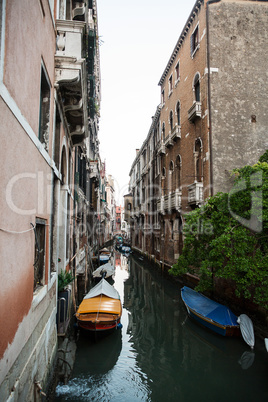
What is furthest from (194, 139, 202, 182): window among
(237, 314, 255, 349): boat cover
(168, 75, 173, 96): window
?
(237, 314, 255, 349): boat cover

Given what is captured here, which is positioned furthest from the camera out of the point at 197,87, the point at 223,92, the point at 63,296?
the point at 197,87

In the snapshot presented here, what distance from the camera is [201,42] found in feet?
44.3

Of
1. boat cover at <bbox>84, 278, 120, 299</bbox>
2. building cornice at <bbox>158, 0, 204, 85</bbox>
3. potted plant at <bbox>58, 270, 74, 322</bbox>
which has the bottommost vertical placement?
boat cover at <bbox>84, 278, 120, 299</bbox>

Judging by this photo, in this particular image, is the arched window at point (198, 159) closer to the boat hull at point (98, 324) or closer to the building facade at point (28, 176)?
the boat hull at point (98, 324)

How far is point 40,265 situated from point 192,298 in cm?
723

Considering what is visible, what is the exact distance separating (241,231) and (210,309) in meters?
3.08

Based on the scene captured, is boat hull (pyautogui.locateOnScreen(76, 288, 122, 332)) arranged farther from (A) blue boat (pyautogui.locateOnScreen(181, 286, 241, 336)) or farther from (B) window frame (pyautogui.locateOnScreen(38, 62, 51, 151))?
(B) window frame (pyautogui.locateOnScreen(38, 62, 51, 151))

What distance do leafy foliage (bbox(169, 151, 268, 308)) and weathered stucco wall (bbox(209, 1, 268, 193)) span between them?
3.59 m

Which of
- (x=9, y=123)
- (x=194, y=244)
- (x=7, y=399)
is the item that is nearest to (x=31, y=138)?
(x=9, y=123)

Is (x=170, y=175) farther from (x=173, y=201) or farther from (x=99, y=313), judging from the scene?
(x=99, y=313)

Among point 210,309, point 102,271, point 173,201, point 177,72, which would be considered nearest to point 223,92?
point 177,72

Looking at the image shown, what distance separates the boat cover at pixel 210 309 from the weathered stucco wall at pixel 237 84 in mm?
4450

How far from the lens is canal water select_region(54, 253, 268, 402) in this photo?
6.10 meters

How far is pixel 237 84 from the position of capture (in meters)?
12.8
